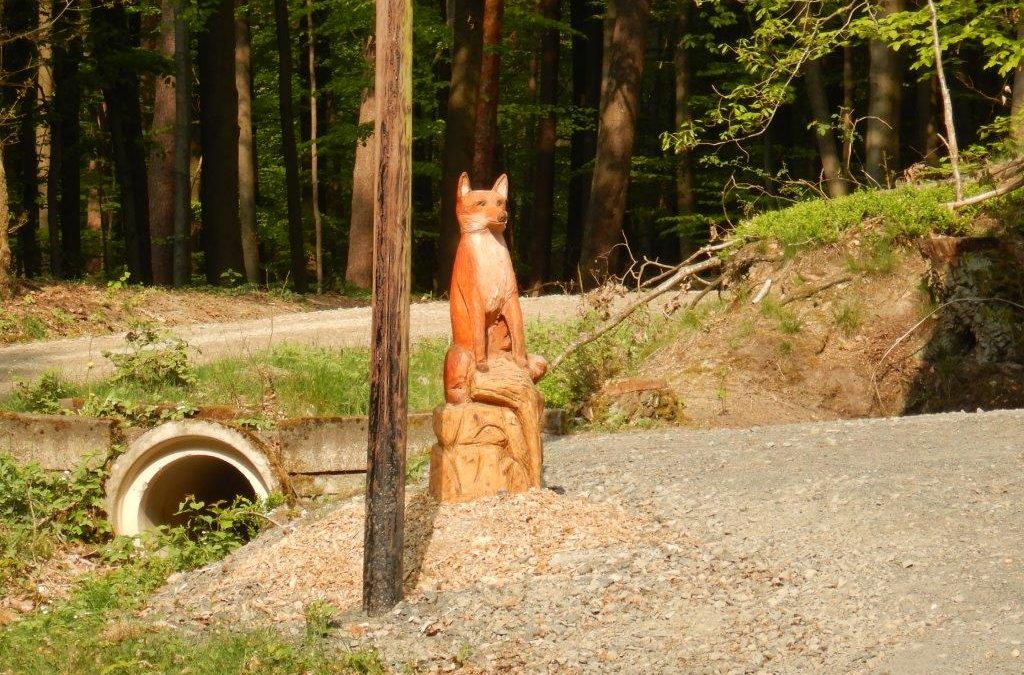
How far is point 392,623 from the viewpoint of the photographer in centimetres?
654

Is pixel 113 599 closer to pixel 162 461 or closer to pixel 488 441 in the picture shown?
pixel 162 461

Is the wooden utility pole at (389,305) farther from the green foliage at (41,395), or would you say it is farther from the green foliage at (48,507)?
the green foliage at (41,395)

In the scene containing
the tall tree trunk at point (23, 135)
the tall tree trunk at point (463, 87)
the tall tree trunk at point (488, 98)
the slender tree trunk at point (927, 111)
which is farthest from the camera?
the slender tree trunk at point (927, 111)

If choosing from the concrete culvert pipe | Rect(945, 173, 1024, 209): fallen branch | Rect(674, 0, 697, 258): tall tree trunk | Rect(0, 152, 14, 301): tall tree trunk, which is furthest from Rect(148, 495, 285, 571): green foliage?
Rect(674, 0, 697, 258): tall tree trunk

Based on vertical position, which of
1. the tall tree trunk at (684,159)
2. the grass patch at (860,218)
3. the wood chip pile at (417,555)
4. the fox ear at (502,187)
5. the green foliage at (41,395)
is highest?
the tall tree trunk at (684,159)

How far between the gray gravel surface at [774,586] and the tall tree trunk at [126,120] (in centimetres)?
1524

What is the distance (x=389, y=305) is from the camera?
21.2 ft

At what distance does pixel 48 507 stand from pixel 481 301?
3.63 metres

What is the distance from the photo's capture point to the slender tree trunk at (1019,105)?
13754 mm

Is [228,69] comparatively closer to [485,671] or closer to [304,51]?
[304,51]

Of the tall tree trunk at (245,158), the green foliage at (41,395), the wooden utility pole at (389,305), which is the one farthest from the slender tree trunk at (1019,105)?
the tall tree trunk at (245,158)

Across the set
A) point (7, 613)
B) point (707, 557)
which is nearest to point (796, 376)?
point (707, 557)

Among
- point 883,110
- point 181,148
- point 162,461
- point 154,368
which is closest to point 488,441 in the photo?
point 162,461

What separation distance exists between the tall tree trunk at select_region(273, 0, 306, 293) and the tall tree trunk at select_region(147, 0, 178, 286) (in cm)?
184
